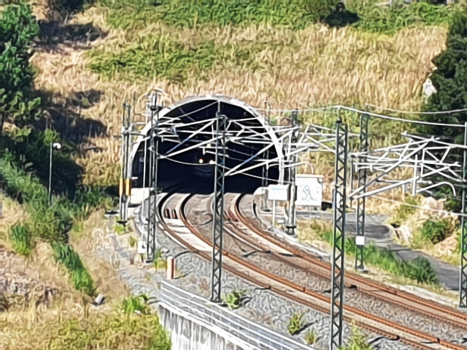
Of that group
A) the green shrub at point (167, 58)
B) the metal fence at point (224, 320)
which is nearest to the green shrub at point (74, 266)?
the metal fence at point (224, 320)

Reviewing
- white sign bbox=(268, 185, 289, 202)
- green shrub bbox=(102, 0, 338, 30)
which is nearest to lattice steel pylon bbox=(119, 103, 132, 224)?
white sign bbox=(268, 185, 289, 202)

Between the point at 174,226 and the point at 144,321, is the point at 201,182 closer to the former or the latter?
the point at 174,226

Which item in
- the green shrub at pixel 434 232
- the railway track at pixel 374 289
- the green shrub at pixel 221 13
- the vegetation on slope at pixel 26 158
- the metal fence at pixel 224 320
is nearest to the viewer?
the metal fence at pixel 224 320

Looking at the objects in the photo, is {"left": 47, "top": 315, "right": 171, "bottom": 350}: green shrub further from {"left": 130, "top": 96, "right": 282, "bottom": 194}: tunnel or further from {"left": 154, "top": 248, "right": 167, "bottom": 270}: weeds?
{"left": 130, "top": 96, "right": 282, "bottom": 194}: tunnel

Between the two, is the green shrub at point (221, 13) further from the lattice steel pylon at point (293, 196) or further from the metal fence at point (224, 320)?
the metal fence at point (224, 320)

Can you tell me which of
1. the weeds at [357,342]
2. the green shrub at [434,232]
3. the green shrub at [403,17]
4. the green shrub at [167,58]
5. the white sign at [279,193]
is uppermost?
the green shrub at [403,17]
